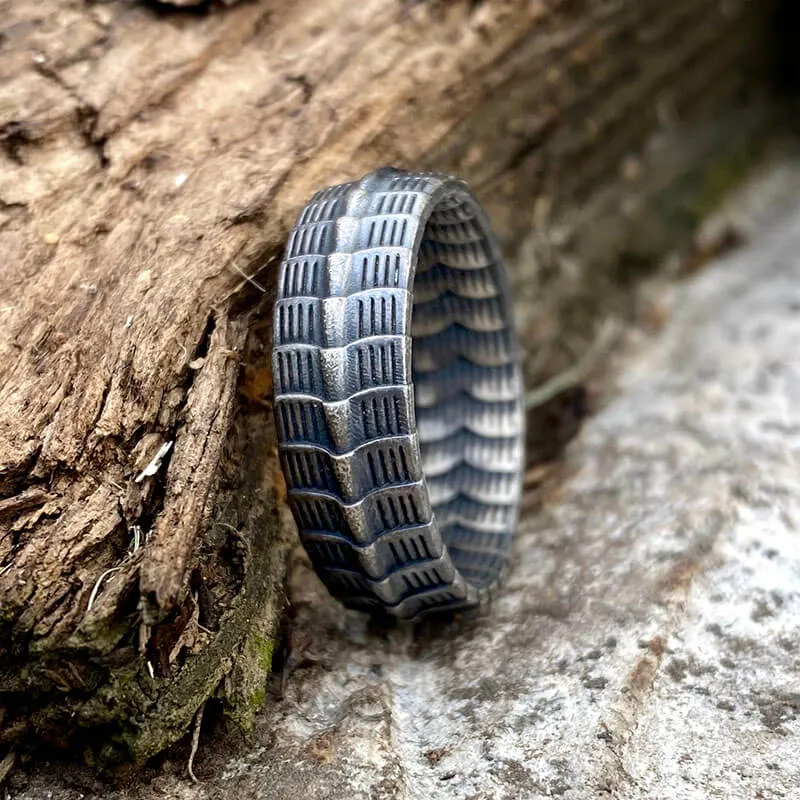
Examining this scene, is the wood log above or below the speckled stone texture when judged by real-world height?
above

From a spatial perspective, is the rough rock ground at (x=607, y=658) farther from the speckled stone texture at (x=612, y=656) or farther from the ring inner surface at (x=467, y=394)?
the ring inner surface at (x=467, y=394)

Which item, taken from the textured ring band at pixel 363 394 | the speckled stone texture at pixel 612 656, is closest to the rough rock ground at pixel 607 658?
the speckled stone texture at pixel 612 656

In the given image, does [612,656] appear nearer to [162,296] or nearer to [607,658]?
[607,658]

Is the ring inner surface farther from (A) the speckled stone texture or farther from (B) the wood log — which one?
(B) the wood log

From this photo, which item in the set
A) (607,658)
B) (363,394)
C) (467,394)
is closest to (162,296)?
(363,394)

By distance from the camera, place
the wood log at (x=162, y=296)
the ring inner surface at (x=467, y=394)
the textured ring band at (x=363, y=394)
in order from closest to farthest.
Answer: the wood log at (x=162, y=296), the textured ring band at (x=363, y=394), the ring inner surface at (x=467, y=394)

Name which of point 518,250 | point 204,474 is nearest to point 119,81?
point 204,474

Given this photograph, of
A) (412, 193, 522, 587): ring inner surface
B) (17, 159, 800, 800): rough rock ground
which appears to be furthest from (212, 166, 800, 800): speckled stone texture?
(412, 193, 522, 587): ring inner surface
